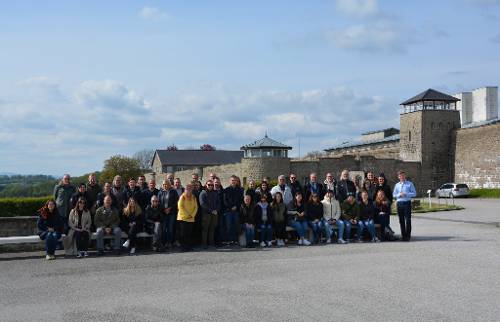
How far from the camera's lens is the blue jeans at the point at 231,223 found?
12.6 meters

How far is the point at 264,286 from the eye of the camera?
25.5ft

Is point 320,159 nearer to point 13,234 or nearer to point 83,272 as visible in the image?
point 13,234

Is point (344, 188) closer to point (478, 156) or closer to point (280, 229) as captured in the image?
point (280, 229)

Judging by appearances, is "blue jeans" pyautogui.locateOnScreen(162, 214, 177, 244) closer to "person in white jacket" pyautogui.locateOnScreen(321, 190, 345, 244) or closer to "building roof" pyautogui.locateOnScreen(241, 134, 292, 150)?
"person in white jacket" pyautogui.locateOnScreen(321, 190, 345, 244)

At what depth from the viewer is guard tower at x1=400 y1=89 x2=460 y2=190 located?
49.0m

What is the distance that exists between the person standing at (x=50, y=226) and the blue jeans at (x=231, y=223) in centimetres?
350

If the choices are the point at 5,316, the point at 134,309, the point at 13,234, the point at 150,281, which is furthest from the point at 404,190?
the point at 13,234

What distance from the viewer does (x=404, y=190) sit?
1352 cm

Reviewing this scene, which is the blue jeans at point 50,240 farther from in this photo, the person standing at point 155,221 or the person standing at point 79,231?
the person standing at point 155,221

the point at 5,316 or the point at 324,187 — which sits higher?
the point at 324,187

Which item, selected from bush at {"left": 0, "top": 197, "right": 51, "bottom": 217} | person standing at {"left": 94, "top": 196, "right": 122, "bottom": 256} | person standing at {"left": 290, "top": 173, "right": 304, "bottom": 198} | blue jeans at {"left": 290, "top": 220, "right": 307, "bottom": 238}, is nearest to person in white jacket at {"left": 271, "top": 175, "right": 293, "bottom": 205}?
person standing at {"left": 290, "top": 173, "right": 304, "bottom": 198}

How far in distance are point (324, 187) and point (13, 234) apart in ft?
29.7

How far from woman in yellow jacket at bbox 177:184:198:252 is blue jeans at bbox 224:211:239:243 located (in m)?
0.85

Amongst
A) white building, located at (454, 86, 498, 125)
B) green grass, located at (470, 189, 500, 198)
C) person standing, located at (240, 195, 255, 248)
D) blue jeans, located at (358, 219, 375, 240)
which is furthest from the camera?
white building, located at (454, 86, 498, 125)
